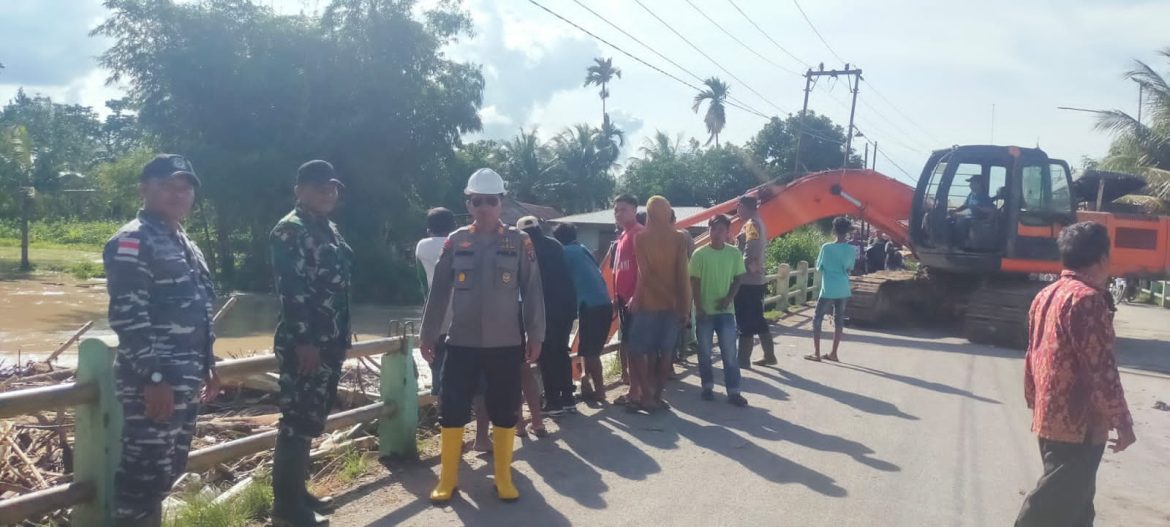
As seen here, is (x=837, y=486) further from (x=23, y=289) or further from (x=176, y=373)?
(x=23, y=289)

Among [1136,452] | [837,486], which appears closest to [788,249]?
[1136,452]

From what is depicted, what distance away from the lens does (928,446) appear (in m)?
7.23

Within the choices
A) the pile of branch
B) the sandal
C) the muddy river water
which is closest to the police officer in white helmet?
the sandal

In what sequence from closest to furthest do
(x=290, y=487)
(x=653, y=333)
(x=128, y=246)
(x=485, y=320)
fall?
(x=128, y=246) → (x=290, y=487) → (x=485, y=320) → (x=653, y=333)

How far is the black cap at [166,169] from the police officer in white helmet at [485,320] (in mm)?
1665

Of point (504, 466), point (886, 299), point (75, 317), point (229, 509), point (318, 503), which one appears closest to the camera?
point (229, 509)

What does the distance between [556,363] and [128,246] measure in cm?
418

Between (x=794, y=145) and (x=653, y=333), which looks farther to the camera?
(x=794, y=145)

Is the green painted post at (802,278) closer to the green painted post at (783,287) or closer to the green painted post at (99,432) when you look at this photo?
the green painted post at (783,287)

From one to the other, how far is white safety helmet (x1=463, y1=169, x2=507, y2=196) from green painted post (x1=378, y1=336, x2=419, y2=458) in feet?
4.41

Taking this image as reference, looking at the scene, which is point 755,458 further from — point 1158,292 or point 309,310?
point 1158,292

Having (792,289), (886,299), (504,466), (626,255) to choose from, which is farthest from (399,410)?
(792,289)

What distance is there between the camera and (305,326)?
4.73 metres

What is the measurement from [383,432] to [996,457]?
15.2ft
